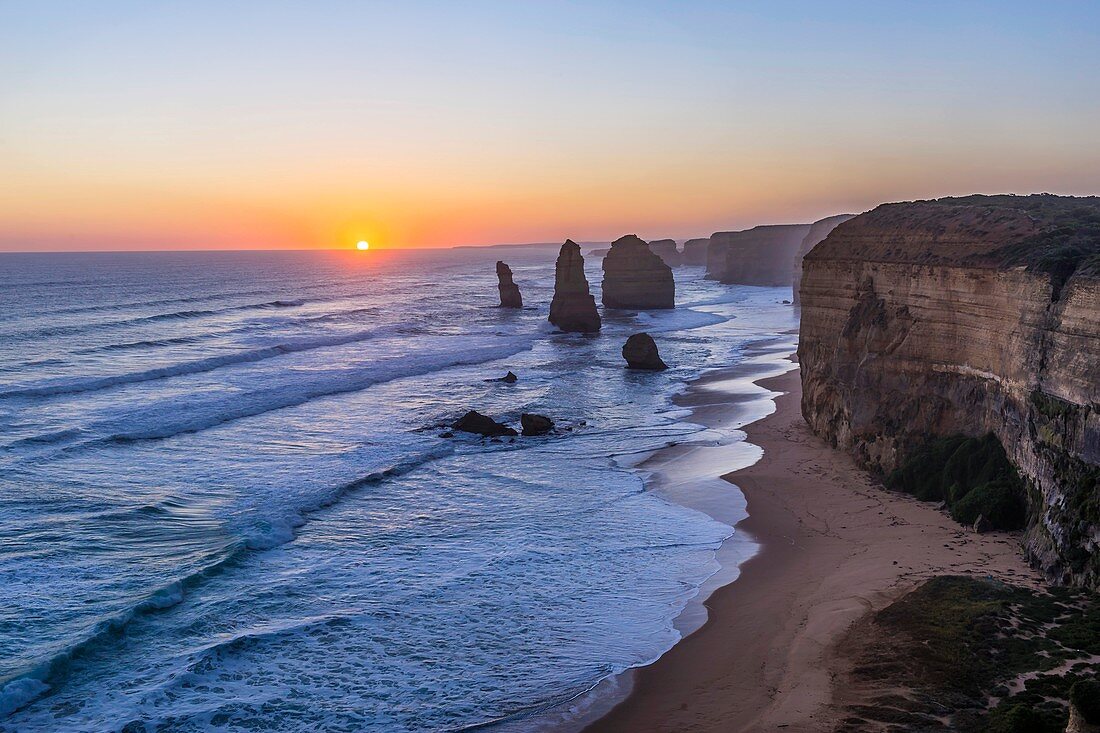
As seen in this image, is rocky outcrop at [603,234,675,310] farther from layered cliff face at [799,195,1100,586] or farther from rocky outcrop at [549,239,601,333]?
layered cliff face at [799,195,1100,586]

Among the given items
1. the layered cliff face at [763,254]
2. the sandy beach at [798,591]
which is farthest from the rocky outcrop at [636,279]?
the sandy beach at [798,591]

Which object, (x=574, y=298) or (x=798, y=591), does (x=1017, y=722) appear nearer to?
(x=798, y=591)

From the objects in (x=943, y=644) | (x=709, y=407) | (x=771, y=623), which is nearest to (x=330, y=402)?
(x=709, y=407)

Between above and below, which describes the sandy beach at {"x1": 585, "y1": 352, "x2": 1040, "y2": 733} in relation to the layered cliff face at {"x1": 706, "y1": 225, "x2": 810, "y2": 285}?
below

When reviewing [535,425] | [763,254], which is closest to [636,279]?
[763,254]

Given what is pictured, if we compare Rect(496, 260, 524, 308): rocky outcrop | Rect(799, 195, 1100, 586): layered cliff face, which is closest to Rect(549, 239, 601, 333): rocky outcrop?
Rect(496, 260, 524, 308): rocky outcrop
